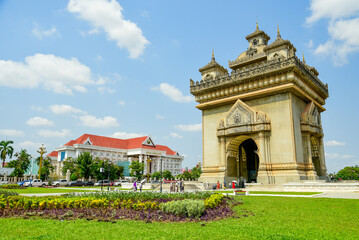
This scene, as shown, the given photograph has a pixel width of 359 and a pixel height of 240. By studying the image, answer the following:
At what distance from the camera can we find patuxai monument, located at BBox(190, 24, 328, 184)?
82.2ft

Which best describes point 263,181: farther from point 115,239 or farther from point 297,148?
point 115,239

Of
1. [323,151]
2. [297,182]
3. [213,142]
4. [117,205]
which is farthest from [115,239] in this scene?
[323,151]

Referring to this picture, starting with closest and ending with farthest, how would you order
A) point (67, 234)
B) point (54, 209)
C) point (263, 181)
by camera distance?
point (67, 234) → point (54, 209) → point (263, 181)

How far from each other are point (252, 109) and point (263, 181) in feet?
24.1

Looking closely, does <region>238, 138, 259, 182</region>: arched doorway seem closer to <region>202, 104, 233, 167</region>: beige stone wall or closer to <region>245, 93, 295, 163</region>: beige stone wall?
<region>202, 104, 233, 167</region>: beige stone wall

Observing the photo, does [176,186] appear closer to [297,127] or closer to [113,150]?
[297,127]

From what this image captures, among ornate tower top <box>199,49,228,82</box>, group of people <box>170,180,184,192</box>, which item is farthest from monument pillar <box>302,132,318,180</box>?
ornate tower top <box>199,49,228,82</box>

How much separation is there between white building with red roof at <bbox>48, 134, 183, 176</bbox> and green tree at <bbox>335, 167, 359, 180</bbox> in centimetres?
5347

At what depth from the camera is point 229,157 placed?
29.0m

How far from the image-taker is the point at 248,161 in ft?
107

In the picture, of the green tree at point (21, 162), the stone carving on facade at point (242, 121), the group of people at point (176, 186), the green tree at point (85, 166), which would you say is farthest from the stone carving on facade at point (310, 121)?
the green tree at point (21, 162)

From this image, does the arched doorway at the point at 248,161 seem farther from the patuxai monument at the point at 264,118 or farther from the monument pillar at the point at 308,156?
the monument pillar at the point at 308,156

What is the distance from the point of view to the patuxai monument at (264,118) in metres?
25.1

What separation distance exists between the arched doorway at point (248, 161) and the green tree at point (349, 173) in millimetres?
51483
